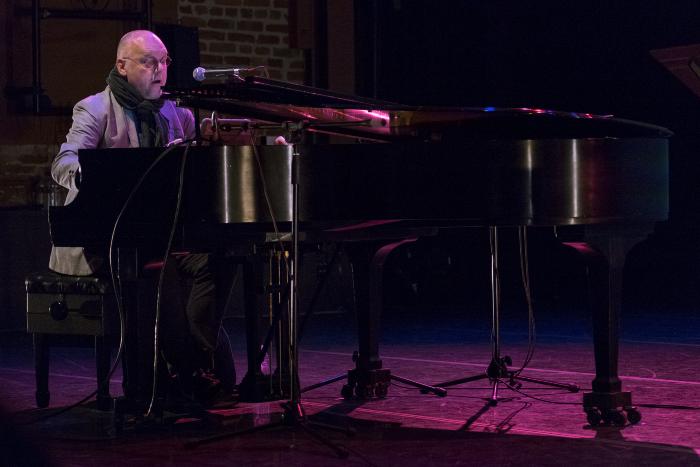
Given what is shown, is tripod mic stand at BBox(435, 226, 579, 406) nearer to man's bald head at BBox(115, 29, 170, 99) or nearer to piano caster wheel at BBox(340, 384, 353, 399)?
piano caster wheel at BBox(340, 384, 353, 399)

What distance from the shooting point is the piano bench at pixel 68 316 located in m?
4.03

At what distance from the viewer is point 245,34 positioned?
25.3 ft

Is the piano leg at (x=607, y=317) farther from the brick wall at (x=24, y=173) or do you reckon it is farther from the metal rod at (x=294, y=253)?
the brick wall at (x=24, y=173)

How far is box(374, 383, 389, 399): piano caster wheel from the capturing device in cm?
432

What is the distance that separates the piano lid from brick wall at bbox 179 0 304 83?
3.92 m

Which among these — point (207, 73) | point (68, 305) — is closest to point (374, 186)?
point (207, 73)

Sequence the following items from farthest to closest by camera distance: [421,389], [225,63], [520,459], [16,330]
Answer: [225,63] < [16,330] < [421,389] < [520,459]

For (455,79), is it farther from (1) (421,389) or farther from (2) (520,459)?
(2) (520,459)

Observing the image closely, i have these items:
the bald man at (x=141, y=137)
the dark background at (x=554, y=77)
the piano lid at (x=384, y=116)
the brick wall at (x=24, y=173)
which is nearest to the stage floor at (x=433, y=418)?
the bald man at (x=141, y=137)

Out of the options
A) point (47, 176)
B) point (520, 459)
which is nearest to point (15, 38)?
point (47, 176)

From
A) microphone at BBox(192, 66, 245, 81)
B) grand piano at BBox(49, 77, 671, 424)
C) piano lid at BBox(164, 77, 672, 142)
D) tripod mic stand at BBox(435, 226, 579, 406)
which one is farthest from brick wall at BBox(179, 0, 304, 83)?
microphone at BBox(192, 66, 245, 81)

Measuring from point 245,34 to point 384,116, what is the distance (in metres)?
4.15

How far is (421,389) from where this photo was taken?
14.0 ft

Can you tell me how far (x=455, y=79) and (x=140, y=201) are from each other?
4.89 metres
